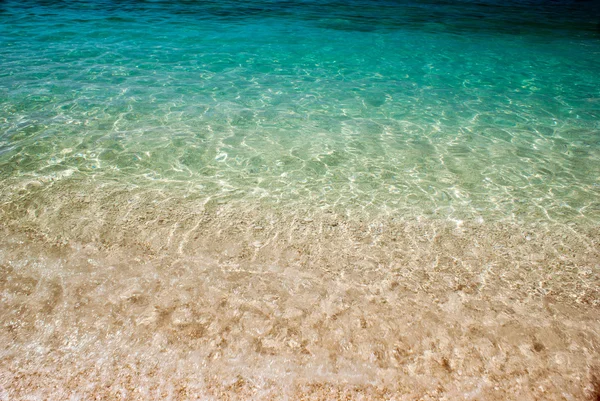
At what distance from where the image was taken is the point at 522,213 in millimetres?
4867

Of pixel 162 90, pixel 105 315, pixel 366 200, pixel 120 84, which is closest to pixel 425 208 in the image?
pixel 366 200

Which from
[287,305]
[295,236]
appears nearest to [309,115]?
[295,236]

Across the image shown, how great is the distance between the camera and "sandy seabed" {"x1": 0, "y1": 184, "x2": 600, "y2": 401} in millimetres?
2832

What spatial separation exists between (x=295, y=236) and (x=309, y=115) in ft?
13.4

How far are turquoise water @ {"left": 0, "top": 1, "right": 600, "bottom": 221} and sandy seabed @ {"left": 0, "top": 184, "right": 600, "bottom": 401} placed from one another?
618mm

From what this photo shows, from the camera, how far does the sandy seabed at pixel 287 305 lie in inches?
111

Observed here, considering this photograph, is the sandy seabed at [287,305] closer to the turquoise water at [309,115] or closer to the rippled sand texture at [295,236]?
the rippled sand texture at [295,236]

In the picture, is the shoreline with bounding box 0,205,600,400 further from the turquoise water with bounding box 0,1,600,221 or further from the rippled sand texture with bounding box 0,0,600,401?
the turquoise water with bounding box 0,1,600,221

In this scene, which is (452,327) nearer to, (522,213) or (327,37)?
(522,213)

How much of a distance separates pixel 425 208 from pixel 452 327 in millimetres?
1953

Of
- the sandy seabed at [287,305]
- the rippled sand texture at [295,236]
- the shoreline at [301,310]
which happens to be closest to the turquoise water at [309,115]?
the rippled sand texture at [295,236]

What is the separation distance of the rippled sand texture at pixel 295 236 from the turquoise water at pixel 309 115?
6cm

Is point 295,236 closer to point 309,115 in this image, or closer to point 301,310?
point 301,310

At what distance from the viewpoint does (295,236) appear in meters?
4.34
